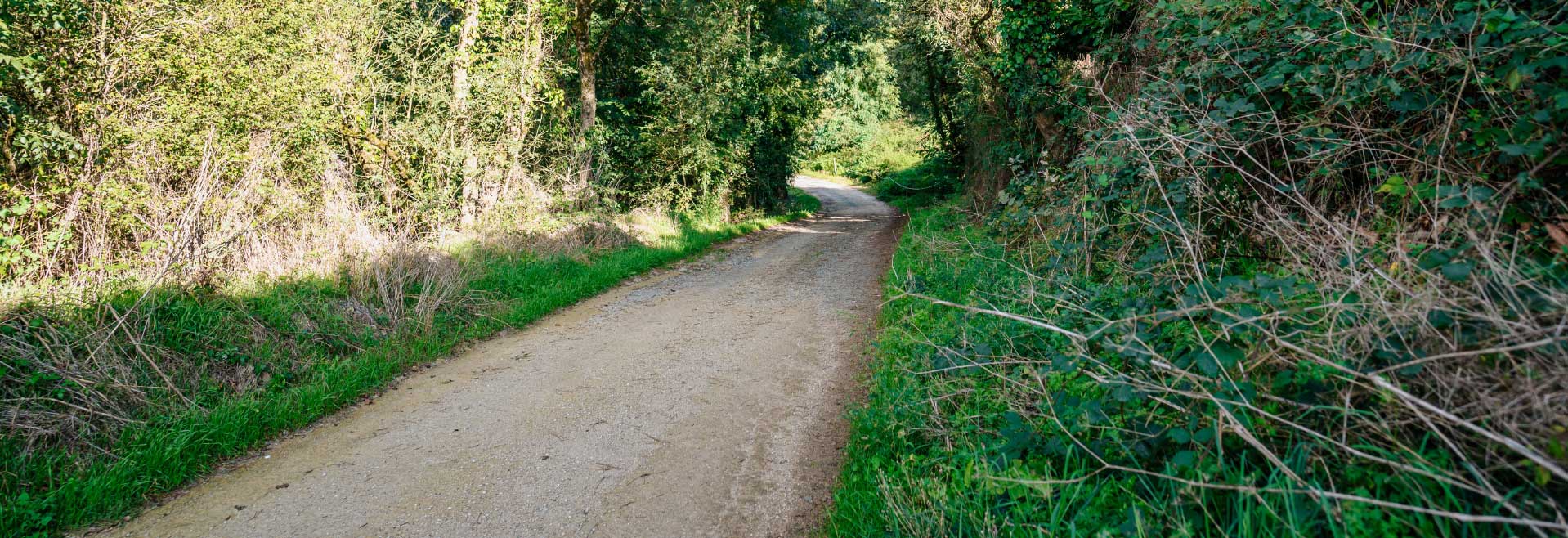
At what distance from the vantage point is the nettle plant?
196 cm

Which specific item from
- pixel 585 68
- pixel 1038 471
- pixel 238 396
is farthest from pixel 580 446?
pixel 585 68

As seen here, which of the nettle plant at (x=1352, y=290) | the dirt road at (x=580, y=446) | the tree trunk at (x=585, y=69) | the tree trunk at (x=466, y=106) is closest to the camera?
the nettle plant at (x=1352, y=290)

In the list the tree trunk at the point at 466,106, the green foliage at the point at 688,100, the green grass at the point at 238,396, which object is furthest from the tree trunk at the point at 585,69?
the green grass at the point at 238,396

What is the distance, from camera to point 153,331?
509 cm

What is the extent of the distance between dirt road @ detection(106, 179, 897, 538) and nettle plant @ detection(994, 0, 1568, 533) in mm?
1762

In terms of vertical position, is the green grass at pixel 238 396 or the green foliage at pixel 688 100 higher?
the green foliage at pixel 688 100

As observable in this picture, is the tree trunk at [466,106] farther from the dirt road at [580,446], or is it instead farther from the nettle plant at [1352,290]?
the nettle plant at [1352,290]

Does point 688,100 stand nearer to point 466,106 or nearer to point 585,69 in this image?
point 585,69

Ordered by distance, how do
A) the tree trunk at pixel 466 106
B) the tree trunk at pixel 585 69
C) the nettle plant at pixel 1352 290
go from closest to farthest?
the nettle plant at pixel 1352 290
the tree trunk at pixel 466 106
the tree trunk at pixel 585 69

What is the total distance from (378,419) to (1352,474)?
18.3 ft

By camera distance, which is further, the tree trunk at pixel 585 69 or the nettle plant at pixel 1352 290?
the tree trunk at pixel 585 69

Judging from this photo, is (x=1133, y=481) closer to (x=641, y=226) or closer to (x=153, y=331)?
(x=153, y=331)

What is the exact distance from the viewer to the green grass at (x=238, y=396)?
11.8ft

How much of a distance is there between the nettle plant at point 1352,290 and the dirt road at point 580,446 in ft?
5.78
